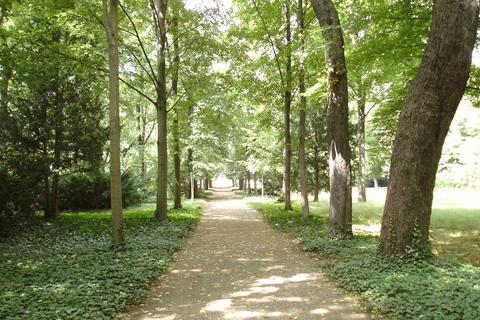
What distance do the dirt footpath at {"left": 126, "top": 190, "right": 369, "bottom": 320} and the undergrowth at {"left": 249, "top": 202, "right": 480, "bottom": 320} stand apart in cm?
28

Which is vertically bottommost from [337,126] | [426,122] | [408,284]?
[408,284]

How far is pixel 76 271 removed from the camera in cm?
473

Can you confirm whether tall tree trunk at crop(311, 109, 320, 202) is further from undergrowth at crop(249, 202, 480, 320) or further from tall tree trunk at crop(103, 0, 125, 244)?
tall tree trunk at crop(103, 0, 125, 244)

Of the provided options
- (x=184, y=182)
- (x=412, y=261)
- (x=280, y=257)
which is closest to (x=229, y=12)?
(x=280, y=257)

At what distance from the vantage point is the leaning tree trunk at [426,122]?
456cm

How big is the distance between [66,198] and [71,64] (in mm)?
8919

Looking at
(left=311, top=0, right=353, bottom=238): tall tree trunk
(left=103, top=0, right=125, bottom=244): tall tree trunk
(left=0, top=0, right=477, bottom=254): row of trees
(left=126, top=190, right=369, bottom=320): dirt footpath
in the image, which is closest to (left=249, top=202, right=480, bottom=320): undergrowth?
(left=126, top=190, right=369, bottom=320): dirt footpath

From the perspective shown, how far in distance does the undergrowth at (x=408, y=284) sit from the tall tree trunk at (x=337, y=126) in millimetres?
1399

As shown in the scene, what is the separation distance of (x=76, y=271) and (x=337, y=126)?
640 centimetres

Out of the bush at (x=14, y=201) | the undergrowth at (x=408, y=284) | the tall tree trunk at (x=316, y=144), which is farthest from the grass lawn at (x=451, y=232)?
the bush at (x=14, y=201)

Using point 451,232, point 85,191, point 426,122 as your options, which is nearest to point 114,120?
point 426,122

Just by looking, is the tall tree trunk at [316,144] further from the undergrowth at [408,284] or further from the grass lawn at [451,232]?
the undergrowth at [408,284]

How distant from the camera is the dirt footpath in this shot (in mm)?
3758

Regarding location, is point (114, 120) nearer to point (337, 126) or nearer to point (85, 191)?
point (337, 126)
